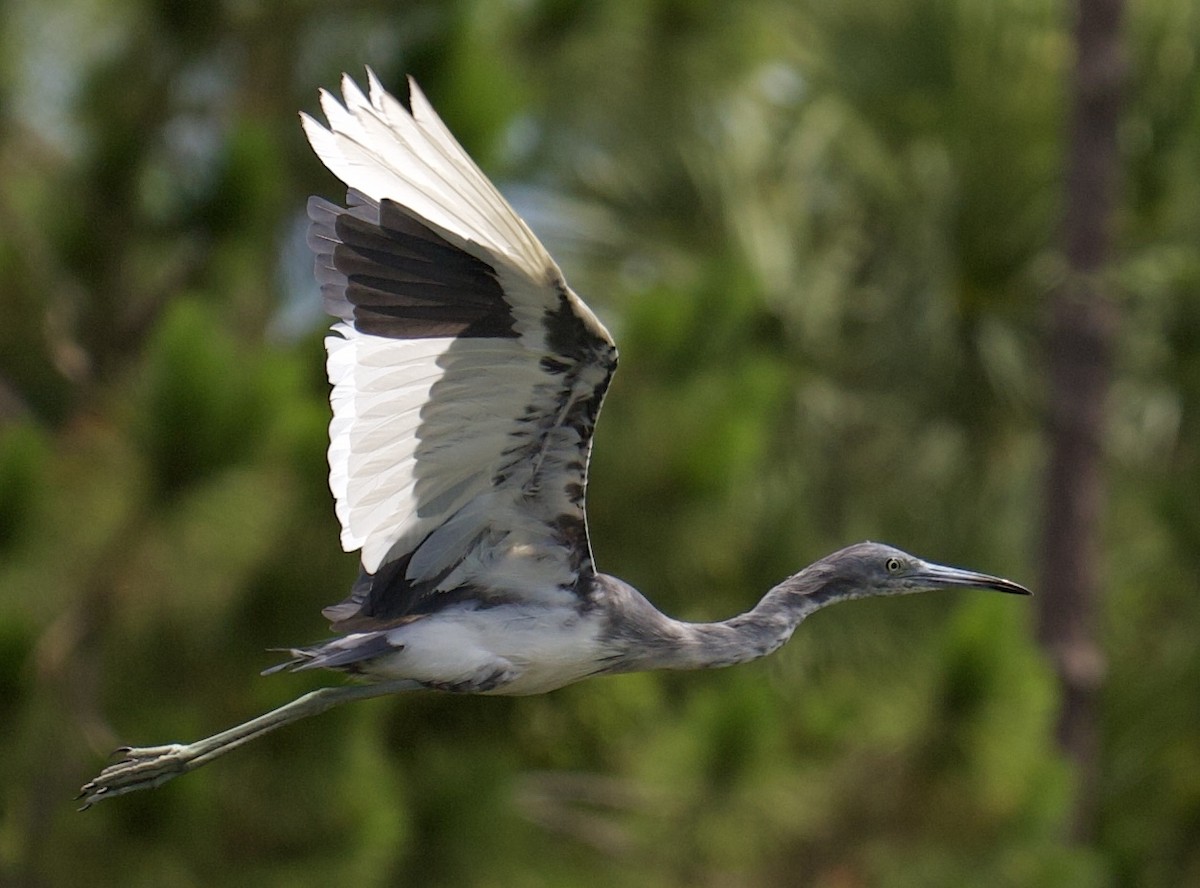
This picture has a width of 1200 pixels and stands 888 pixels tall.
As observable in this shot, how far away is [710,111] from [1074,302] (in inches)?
109

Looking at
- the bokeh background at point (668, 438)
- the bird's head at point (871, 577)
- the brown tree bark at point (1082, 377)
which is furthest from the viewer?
the brown tree bark at point (1082, 377)

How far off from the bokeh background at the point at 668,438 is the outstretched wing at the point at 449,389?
2768mm

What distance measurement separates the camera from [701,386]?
8.66m

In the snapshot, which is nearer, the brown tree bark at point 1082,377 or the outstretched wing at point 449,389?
the outstretched wing at point 449,389

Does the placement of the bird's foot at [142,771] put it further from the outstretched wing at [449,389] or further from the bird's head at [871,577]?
the bird's head at [871,577]

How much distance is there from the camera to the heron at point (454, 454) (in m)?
4.09

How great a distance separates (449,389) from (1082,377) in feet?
19.7

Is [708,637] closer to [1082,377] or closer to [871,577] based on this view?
[871,577]

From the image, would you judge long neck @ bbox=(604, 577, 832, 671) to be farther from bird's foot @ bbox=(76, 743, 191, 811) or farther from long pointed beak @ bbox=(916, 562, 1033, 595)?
bird's foot @ bbox=(76, 743, 191, 811)

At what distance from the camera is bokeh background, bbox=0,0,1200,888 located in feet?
25.9

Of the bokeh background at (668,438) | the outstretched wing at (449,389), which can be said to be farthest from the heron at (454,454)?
the bokeh background at (668,438)

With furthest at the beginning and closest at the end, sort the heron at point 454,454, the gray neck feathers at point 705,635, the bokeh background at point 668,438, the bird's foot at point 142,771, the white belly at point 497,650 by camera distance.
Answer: the bokeh background at point 668,438
the bird's foot at point 142,771
the gray neck feathers at point 705,635
the white belly at point 497,650
the heron at point 454,454

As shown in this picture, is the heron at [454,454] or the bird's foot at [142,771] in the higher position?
the heron at [454,454]

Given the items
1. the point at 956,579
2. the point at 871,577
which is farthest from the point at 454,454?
the point at 956,579
